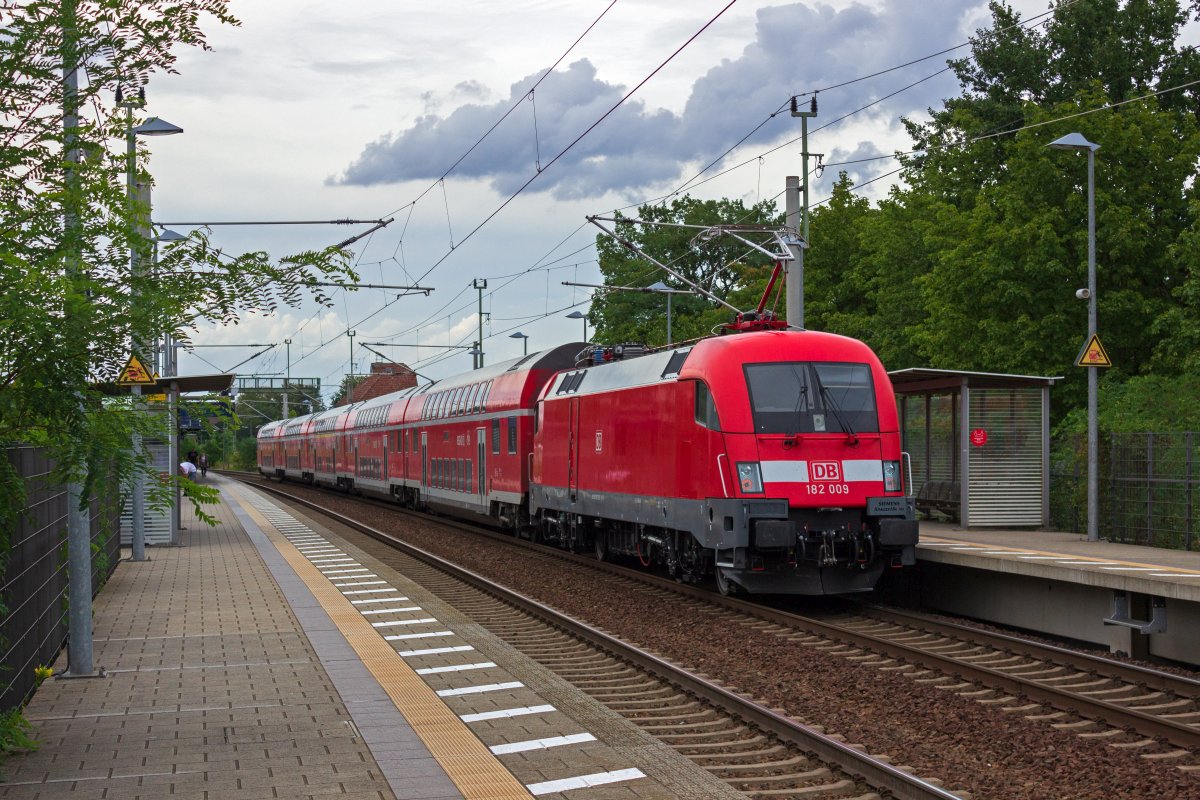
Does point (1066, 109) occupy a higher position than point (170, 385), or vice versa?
point (1066, 109)

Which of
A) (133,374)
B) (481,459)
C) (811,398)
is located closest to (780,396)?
(811,398)

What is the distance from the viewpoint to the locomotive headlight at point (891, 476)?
590 inches

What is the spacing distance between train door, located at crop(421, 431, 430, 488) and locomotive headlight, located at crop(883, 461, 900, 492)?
817 inches

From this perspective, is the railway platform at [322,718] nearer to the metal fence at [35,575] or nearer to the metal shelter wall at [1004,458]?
the metal fence at [35,575]

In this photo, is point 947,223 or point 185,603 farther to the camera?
point 947,223

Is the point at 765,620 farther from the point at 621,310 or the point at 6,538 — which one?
the point at 621,310

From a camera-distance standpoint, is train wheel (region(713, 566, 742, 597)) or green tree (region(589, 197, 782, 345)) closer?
train wheel (region(713, 566, 742, 597))

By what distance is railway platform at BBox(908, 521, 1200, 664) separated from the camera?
12086 mm

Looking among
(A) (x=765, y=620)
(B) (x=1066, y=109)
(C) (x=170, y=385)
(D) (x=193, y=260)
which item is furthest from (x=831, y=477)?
(B) (x=1066, y=109)

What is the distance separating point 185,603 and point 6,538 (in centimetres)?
883

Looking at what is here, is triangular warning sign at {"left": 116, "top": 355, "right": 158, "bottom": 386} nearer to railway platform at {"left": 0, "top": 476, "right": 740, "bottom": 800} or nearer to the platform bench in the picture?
railway platform at {"left": 0, "top": 476, "right": 740, "bottom": 800}

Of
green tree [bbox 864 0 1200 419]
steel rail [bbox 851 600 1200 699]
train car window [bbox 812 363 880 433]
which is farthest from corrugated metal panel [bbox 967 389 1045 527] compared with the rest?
green tree [bbox 864 0 1200 419]

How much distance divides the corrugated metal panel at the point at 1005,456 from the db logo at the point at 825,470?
5380 millimetres

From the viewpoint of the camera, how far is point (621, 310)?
7050 centimetres
